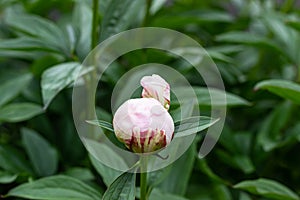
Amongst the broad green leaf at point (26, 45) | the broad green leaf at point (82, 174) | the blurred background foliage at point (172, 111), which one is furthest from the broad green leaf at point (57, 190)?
the broad green leaf at point (26, 45)

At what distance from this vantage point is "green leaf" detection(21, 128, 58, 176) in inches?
30.5

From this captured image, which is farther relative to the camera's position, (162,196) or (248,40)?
(248,40)

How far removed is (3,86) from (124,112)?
410mm

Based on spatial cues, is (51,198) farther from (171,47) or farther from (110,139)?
(171,47)

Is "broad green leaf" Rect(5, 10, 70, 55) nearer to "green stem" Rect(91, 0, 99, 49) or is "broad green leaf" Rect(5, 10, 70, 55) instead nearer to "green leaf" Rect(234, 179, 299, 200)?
"green stem" Rect(91, 0, 99, 49)

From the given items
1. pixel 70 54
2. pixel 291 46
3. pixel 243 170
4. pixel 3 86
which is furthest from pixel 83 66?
pixel 291 46

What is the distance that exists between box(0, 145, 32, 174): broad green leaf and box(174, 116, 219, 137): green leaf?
12.3 inches

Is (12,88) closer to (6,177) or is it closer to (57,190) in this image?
(6,177)

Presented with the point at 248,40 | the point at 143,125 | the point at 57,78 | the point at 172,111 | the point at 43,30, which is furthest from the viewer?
the point at 248,40

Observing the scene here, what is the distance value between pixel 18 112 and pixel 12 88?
0.06 metres

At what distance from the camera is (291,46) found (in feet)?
3.14

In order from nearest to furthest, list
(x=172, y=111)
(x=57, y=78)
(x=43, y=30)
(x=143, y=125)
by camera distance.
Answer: (x=143, y=125) < (x=172, y=111) < (x=57, y=78) < (x=43, y=30)

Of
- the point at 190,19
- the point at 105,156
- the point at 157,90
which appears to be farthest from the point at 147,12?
the point at 157,90

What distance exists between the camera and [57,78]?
69 centimetres
